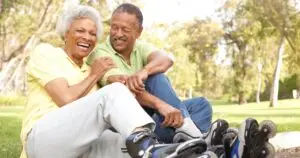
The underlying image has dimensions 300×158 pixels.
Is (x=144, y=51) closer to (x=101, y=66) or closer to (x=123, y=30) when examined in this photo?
(x=123, y=30)

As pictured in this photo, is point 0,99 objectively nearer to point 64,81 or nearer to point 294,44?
point 294,44

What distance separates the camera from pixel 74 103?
231cm

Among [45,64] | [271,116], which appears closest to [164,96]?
[45,64]

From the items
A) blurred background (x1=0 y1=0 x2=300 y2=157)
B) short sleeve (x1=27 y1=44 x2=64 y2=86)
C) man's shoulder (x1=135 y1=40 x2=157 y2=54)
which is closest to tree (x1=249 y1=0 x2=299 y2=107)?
blurred background (x1=0 y1=0 x2=300 y2=157)

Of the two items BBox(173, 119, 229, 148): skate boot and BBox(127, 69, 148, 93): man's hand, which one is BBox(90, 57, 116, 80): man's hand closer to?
BBox(127, 69, 148, 93): man's hand

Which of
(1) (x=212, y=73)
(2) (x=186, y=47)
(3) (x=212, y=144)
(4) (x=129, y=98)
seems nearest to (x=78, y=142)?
(4) (x=129, y=98)

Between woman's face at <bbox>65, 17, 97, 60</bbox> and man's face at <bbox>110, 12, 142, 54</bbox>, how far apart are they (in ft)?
0.57

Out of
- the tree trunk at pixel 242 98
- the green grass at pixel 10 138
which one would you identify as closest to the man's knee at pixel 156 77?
the green grass at pixel 10 138

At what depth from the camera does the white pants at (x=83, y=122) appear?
2170 millimetres

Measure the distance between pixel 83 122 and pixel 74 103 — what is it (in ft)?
0.32

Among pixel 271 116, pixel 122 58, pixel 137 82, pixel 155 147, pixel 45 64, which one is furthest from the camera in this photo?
pixel 271 116

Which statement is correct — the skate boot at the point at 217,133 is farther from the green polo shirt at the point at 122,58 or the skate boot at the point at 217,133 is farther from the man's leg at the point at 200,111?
the green polo shirt at the point at 122,58

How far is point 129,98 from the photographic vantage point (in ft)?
7.27

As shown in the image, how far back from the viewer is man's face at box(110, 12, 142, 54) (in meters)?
2.84
